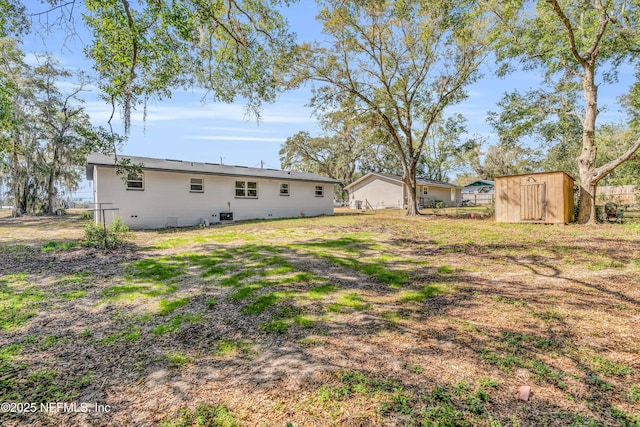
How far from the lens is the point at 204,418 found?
2.19 meters

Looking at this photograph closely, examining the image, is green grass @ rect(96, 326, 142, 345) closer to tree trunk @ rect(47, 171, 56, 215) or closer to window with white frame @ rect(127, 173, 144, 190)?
window with white frame @ rect(127, 173, 144, 190)

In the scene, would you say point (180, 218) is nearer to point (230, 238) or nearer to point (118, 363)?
point (230, 238)

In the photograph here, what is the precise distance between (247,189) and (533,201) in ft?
49.6

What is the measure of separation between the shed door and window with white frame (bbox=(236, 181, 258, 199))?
14.4 metres

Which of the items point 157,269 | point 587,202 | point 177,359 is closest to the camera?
point 177,359

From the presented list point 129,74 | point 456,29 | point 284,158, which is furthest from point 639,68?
point 284,158

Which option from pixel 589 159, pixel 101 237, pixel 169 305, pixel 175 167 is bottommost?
pixel 169 305

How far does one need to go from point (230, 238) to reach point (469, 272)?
793cm

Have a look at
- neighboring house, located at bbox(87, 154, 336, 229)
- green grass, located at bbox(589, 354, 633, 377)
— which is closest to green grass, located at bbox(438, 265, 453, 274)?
green grass, located at bbox(589, 354, 633, 377)

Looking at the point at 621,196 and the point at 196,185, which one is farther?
the point at 621,196

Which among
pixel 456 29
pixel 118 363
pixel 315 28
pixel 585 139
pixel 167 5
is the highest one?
pixel 315 28

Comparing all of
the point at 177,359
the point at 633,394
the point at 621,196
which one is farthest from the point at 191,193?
the point at 621,196

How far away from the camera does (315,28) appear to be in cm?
1545

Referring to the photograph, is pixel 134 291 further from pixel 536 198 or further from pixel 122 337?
pixel 536 198
